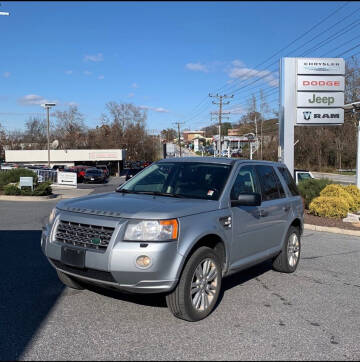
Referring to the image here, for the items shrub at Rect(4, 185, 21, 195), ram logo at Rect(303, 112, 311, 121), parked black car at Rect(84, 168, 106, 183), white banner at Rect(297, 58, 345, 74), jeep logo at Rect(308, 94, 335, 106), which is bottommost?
parked black car at Rect(84, 168, 106, 183)

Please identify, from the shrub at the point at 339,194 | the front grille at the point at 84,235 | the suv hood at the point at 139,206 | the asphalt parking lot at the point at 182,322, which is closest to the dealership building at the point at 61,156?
the shrub at the point at 339,194

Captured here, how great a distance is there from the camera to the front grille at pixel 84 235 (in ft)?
13.6

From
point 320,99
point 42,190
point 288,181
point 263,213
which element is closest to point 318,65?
point 320,99

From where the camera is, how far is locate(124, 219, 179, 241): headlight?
4.04m

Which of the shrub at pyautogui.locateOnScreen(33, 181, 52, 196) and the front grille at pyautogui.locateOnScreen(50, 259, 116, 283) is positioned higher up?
the front grille at pyautogui.locateOnScreen(50, 259, 116, 283)

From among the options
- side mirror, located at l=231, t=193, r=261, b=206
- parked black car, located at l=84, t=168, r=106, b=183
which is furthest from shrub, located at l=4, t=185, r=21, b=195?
parked black car, located at l=84, t=168, r=106, b=183

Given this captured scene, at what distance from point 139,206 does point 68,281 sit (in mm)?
1526

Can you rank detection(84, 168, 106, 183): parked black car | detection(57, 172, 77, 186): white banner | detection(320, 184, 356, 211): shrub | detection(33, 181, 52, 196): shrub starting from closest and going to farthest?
detection(320, 184, 356, 211): shrub → detection(33, 181, 52, 196): shrub → detection(57, 172, 77, 186): white banner → detection(84, 168, 106, 183): parked black car

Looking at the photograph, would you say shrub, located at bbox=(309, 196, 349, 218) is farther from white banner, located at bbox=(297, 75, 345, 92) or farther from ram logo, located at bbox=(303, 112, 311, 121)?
white banner, located at bbox=(297, 75, 345, 92)

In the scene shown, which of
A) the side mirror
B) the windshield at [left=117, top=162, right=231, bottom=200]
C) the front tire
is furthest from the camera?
the windshield at [left=117, top=162, right=231, bottom=200]

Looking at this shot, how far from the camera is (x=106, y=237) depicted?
4.12m

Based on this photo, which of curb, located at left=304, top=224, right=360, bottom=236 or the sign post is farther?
the sign post

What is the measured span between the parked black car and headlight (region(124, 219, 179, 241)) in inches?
1416

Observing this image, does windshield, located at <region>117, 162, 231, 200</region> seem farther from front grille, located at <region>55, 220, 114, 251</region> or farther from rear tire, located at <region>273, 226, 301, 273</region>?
rear tire, located at <region>273, 226, 301, 273</region>
